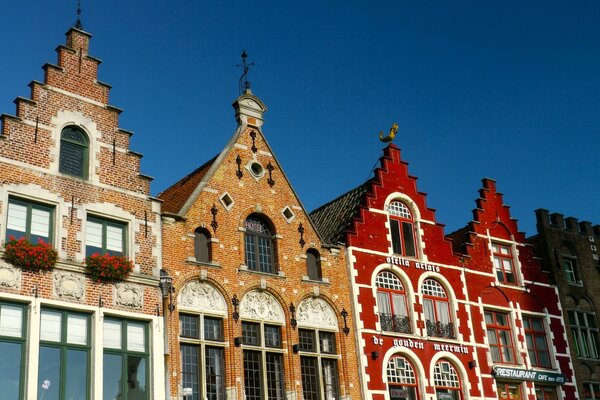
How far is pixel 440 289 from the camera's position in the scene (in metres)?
29.8

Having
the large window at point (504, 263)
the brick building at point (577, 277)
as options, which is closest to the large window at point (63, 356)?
the large window at point (504, 263)

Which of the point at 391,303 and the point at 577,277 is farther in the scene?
the point at 577,277

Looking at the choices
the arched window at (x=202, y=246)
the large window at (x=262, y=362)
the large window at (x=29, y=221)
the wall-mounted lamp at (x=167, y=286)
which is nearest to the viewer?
the large window at (x=29, y=221)

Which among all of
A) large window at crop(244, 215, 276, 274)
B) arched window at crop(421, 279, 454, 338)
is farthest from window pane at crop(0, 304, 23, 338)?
arched window at crop(421, 279, 454, 338)

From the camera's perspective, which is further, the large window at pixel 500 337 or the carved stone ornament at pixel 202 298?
the large window at pixel 500 337

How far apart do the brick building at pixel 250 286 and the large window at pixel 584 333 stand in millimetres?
11365

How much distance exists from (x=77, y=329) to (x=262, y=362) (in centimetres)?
572

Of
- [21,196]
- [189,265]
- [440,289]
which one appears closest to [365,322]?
[440,289]

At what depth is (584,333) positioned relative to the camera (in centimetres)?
3353

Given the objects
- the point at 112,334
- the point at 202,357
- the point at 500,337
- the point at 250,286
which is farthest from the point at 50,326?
the point at 500,337

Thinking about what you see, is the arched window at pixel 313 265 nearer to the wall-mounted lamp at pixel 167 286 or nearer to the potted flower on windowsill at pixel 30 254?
the wall-mounted lamp at pixel 167 286

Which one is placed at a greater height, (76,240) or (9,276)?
(76,240)

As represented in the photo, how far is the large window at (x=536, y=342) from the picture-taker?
3139cm

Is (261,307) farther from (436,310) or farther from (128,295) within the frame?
(436,310)
